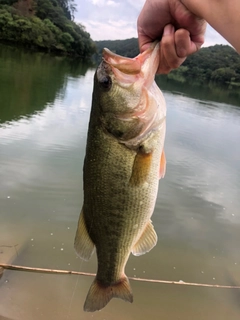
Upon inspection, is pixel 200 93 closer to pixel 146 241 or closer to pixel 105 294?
pixel 146 241

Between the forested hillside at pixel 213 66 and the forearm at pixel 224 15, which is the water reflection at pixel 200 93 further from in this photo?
the forearm at pixel 224 15

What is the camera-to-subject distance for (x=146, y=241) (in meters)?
2.10

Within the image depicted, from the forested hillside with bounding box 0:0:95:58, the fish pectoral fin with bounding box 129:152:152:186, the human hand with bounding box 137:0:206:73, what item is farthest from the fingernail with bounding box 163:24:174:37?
the forested hillside with bounding box 0:0:95:58

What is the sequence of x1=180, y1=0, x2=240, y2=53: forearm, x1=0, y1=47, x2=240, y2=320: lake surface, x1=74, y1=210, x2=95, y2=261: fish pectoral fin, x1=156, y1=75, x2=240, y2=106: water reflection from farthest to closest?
x1=156, y1=75, x2=240, y2=106: water reflection < x1=0, y1=47, x2=240, y2=320: lake surface < x1=74, y1=210, x2=95, y2=261: fish pectoral fin < x1=180, y1=0, x2=240, y2=53: forearm

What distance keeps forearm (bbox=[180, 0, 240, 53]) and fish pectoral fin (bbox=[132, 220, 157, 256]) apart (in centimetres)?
123

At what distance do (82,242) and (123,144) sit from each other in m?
0.72

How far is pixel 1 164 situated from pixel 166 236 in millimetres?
4157

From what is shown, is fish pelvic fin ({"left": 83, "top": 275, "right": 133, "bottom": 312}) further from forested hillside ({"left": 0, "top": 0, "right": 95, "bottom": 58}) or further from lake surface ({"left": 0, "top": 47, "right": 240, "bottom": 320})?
forested hillside ({"left": 0, "top": 0, "right": 95, "bottom": 58})

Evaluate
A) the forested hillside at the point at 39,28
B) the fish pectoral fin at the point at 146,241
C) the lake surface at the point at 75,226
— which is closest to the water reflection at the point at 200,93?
the lake surface at the point at 75,226

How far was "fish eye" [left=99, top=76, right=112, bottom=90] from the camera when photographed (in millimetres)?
1776

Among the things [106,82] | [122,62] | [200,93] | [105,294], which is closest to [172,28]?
[122,62]

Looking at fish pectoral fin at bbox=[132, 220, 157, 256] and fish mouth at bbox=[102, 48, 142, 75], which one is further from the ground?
fish mouth at bbox=[102, 48, 142, 75]

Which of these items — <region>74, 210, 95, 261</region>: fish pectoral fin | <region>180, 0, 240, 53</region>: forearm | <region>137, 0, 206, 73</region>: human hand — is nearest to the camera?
<region>180, 0, 240, 53</region>: forearm

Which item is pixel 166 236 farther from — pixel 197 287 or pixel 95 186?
pixel 95 186
